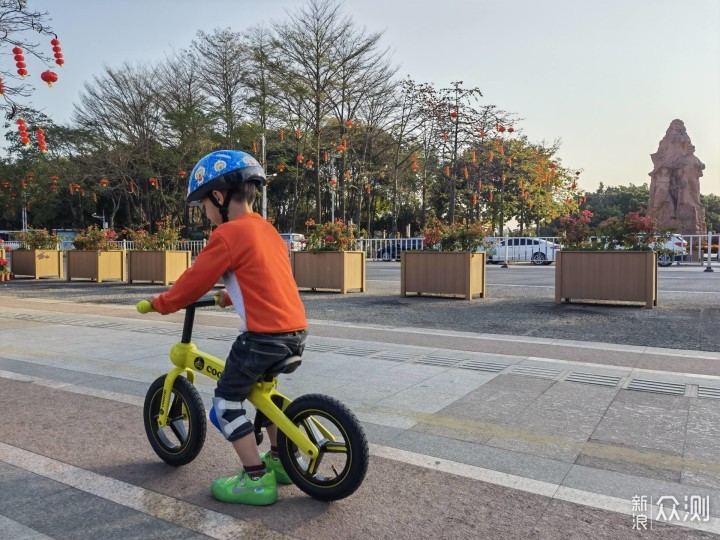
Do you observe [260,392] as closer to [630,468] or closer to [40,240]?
[630,468]

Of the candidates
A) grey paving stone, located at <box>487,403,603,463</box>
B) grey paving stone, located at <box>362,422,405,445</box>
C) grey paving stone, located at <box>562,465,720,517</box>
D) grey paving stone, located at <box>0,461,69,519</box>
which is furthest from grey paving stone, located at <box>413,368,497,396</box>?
grey paving stone, located at <box>0,461,69,519</box>

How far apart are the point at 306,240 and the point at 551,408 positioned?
437 inches

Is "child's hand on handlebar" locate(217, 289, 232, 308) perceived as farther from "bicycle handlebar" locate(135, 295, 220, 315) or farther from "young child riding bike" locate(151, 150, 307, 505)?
"young child riding bike" locate(151, 150, 307, 505)

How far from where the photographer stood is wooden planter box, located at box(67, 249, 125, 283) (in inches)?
746

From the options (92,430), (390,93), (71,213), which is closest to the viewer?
(92,430)

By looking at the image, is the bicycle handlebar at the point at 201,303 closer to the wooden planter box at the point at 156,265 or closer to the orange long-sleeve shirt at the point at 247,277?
the orange long-sleeve shirt at the point at 247,277

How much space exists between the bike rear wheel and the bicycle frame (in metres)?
0.09

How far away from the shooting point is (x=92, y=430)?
4223 millimetres

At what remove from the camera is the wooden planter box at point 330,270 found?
14422 millimetres

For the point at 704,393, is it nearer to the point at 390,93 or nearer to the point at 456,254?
the point at 456,254

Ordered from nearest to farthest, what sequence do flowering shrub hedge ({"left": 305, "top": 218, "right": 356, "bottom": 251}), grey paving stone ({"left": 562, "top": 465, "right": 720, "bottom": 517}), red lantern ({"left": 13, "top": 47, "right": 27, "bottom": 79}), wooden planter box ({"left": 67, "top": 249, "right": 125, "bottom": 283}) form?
1. grey paving stone ({"left": 562, "top": 465, "right": 720, "bottom": 517})
2. red lantern ({"left": 13, "top": 47, "right": 27, "bottom": 79})
3. flowering shrub hedge ({"left": 305, "top": 218, "right": 356, "bottom": 251})
4. wooden planter box ({"left": 67, "top": 249, "right": 125, "bottom": 283})

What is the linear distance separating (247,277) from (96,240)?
18385mm

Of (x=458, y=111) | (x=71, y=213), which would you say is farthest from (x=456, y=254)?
(x=71, y=213)

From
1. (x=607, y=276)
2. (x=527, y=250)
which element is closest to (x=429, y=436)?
(x=607, y=276)
